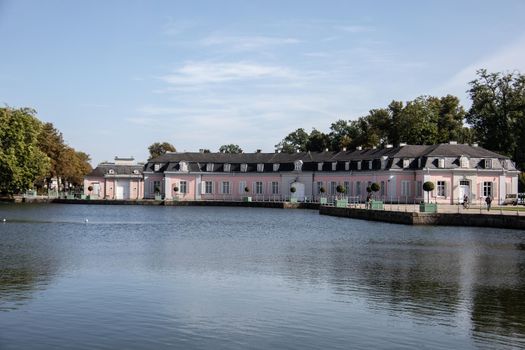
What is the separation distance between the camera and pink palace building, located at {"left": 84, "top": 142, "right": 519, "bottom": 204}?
2313 inches

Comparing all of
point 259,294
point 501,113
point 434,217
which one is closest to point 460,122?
point 501,113

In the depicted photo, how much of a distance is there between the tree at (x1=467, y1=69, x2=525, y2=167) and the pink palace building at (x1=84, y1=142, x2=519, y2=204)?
4964 millimetres

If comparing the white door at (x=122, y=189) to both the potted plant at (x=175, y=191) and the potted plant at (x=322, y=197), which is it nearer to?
the potted plant at (x=175, y=191)

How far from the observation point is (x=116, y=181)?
82062mm

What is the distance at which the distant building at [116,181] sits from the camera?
81875 mm

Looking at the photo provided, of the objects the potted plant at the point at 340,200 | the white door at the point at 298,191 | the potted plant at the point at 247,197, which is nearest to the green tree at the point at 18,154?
the potted plant at the point at 247,197

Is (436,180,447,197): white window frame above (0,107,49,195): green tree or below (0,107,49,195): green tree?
below

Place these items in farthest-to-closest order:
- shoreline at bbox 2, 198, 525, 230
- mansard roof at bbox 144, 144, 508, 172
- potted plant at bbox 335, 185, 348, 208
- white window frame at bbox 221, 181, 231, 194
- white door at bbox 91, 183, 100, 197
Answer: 1. white door at bbox 91, 183, 100, 197
2. white window frame at bbox 221, 181, 231, 194
3. mansard roof at bbox 144, 144, 508, 172
4. potted plant at bbox 335, 185, 348, 208
5. shoreline at bbox 2, 198, 525, 230

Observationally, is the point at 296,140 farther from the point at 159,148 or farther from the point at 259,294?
the point at 259,294

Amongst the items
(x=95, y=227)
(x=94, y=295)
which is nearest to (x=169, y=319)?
(x=94, y=295)

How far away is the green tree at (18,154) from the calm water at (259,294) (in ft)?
131

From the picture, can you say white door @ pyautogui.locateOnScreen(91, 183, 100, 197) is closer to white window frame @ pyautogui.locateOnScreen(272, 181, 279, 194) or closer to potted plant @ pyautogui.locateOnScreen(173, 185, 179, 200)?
potted plant @ pyautogui.locateOnScreen(173, 185, 179, 200)

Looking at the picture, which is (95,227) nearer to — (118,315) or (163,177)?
(118,315)

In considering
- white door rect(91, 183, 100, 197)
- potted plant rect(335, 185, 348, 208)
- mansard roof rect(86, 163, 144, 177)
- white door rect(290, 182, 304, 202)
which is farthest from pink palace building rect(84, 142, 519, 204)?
potted plant rect(335, 185, 348, 208)
